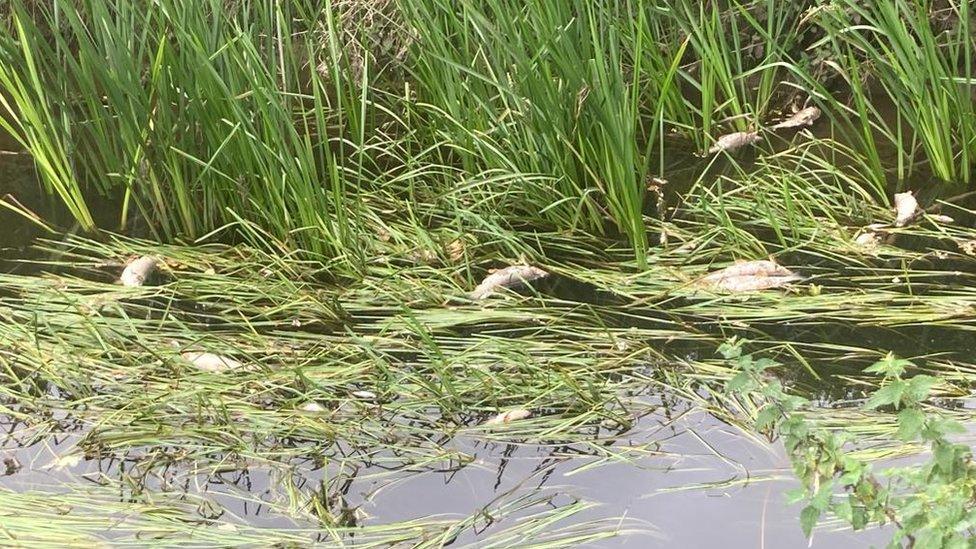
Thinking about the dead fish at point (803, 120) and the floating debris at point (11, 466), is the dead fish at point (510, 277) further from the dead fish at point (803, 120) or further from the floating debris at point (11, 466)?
the dead fish at point (803, 120)

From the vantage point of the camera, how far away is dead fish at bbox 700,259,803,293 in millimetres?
2861

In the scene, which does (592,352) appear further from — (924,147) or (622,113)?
(924,147)

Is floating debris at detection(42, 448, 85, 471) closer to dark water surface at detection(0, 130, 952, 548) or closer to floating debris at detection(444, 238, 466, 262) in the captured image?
dark water surface at detection(0, 130, 952, 548)

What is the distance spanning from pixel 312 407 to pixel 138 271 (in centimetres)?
102

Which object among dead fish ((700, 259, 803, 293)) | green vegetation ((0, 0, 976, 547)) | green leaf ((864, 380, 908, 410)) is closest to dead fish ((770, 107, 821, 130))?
green vegetation ((0, 0, 976, 547))

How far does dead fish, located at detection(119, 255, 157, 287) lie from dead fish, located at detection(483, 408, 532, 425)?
1.31 meters

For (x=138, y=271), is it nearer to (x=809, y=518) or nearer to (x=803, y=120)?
(x=809, y=518)

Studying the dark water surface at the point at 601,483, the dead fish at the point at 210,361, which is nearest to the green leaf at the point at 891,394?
the dark water surface at the point at 601,483

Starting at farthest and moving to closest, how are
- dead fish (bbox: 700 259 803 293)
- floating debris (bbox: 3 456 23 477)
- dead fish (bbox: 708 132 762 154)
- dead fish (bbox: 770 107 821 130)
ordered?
dead fish (bbox: 770 107 821 130), dead fish (bbox: 708 132 762 154), dead fish (bbox: 700 259 803 293), floating debris (bbox: 3 456 23 477)

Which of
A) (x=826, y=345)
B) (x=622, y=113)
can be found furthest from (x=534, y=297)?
(x=826, y=345)

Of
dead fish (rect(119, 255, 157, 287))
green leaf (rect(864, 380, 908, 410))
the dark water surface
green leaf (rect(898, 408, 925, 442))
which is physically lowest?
the dark water surface

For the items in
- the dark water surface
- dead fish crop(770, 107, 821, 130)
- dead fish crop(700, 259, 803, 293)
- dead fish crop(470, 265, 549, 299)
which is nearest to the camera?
the dark water surface

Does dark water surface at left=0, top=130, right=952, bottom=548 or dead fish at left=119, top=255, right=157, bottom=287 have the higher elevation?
dead fish at left=119, top=255, right=157, bottom=287

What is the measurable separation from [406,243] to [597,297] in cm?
65
